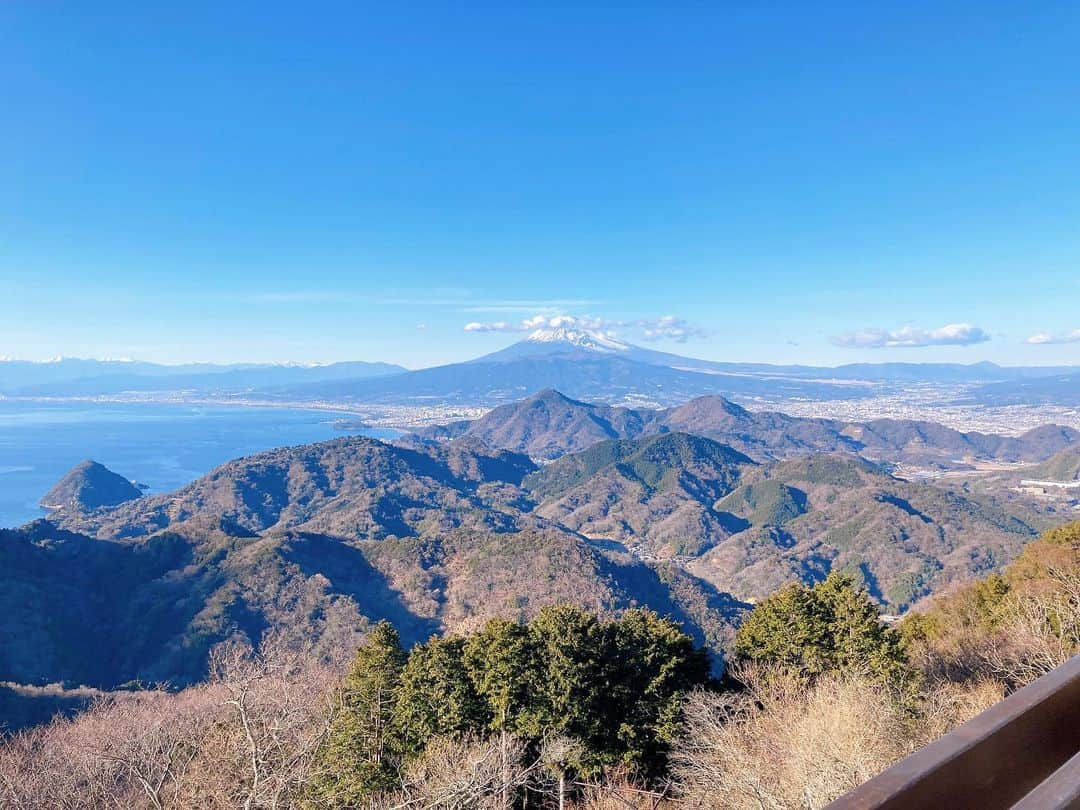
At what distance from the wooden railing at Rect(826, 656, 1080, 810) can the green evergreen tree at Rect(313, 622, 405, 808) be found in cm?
1326

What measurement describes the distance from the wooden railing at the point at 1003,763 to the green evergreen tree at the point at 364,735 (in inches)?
522

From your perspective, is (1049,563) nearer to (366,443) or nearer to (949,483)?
(366,443)

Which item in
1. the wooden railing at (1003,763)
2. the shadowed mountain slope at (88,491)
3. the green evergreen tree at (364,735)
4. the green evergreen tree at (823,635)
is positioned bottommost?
the shadowed mountain slope at (88,491)

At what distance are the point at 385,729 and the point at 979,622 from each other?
18.7 meters

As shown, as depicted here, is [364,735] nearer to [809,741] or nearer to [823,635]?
[809,741]

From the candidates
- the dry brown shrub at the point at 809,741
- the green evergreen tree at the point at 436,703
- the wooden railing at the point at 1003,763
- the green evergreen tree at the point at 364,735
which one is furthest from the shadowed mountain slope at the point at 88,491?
the wooden railing at the point at 1003,763

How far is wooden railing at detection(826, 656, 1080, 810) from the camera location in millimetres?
773

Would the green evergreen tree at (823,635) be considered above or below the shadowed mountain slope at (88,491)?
→ above

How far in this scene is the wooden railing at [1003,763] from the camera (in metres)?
0.77

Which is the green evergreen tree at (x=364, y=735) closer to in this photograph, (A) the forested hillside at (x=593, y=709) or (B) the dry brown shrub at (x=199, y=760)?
(A) the forested hillside at (x=593, y=709)

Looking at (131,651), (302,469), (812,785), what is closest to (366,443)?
(302,469)

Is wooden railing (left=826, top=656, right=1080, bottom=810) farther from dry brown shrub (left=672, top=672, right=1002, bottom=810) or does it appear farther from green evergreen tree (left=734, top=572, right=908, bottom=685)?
green evergreen tree (left=734, top=572, right=908, bottom=685)

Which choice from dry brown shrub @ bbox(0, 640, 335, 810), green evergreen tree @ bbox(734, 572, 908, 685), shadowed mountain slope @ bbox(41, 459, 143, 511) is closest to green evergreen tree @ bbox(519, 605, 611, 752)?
green evergreen tree @ bbox(734, 572, 908, 685)

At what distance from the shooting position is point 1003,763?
996 mm
